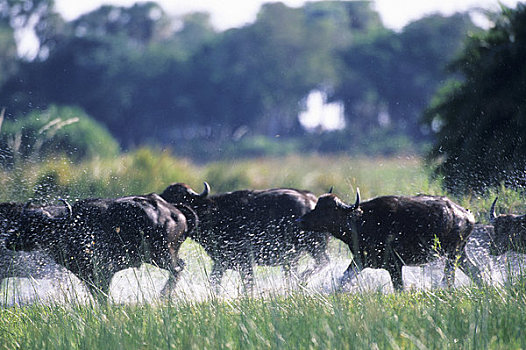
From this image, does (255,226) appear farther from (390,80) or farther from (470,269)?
(390,80)

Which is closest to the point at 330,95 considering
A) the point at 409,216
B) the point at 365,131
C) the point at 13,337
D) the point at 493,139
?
the point at 365,131

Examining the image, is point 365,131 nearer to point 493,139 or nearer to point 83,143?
point 83,143

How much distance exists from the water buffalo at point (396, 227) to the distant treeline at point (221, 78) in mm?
25601

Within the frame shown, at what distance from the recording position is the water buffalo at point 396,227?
6.70m

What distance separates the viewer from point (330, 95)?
3856 cm

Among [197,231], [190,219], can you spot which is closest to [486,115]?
[197,231]

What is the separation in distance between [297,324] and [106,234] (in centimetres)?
342

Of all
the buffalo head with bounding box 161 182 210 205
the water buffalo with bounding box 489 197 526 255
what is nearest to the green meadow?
the water buffalo with bounding box 489 197 526 255

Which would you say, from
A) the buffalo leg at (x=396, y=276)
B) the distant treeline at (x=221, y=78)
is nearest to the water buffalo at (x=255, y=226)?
the buffalo leg at (x=396, y=276)

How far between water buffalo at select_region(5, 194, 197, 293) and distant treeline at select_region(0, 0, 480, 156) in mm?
25354

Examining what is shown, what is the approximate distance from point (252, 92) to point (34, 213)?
98.2 ft

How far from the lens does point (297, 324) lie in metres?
4.22

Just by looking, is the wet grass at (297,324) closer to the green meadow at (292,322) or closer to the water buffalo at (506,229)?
the green meadow at (292,322)

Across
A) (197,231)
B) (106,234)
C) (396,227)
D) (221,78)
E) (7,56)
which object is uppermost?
(7,56)
